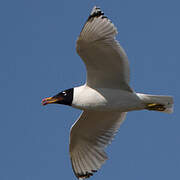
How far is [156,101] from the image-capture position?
29.4ft

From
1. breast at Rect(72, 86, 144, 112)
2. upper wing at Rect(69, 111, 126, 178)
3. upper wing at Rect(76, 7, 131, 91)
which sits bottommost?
upper wing at Rect(69, 111, 126, 178)

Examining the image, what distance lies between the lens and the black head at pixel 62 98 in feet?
29.9

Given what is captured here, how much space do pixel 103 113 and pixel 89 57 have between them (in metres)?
1.52

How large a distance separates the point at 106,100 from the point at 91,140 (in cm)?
131

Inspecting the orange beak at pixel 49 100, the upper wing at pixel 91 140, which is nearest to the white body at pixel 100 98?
the upper wing at pixel 91 140

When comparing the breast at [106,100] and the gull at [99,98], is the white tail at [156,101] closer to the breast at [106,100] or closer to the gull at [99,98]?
the gull at [99,98]

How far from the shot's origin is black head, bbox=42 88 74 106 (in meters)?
9.12

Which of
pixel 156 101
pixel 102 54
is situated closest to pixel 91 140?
pixel 156 101

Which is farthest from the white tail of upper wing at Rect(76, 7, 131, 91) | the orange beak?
the orange beak

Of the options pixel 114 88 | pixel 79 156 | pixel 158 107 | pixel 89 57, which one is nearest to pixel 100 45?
pixel 89 57

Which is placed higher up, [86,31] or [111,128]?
[86,31]

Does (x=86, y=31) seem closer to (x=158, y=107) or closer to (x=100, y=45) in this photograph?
(x=100, y=45)

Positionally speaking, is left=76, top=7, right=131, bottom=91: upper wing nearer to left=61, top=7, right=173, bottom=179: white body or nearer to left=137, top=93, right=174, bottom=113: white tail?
left=61, top=7, right=173, bottom=179: white body

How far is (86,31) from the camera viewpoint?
8.39 metres
